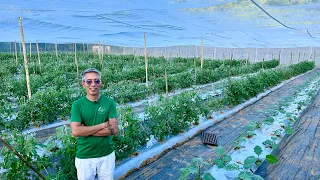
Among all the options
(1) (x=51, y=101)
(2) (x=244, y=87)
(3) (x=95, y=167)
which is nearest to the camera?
(3) (x=95, y=167)

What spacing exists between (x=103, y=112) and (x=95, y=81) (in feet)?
0.88

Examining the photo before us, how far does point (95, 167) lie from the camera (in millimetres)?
2016

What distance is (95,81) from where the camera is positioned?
1.93 meters

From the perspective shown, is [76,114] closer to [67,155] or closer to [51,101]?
[67,155]

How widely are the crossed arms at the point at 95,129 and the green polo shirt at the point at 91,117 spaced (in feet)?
0.18

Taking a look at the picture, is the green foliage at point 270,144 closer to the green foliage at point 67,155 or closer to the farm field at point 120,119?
A: the farm field at point 120,119

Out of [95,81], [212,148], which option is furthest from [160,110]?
[95,81]

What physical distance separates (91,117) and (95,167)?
0.45 meters

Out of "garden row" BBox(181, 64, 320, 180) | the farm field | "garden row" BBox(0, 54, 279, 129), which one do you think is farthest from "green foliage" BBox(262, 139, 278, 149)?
"garden row" BBox(0, 54, 279, 129)

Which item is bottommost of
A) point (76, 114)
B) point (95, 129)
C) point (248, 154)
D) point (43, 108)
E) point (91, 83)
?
point (248, 154)

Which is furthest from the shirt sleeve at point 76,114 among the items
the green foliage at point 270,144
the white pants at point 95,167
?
the green foliage at point 270,144

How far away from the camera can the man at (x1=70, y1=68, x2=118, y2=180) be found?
1893 millimetres

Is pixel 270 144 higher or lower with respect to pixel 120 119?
lower

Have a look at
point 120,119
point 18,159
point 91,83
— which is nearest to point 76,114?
point 91,83
